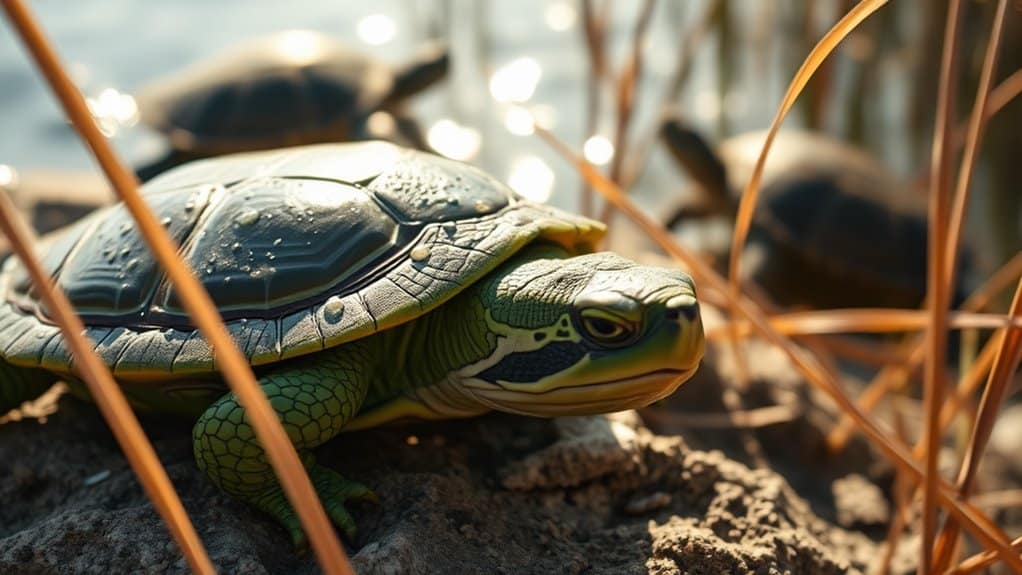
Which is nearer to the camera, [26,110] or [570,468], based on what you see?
[570,468]

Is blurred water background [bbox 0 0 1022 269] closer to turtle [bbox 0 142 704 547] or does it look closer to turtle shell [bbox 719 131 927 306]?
turtle shell [bbox 719 131 927 306]

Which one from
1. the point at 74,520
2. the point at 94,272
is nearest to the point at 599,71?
the point at 94,272

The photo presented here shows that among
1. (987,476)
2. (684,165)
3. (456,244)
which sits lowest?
(987,476)

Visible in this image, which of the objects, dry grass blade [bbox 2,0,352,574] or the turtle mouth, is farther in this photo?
the turtle mouth

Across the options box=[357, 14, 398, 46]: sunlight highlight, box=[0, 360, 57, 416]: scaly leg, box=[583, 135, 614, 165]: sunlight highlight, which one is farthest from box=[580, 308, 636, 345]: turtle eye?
box=[357, 14, 398, 46]: sunlight highlight

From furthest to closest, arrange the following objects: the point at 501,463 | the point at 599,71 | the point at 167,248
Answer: the point at 599,71
the point at 501,463
the point at 167,248

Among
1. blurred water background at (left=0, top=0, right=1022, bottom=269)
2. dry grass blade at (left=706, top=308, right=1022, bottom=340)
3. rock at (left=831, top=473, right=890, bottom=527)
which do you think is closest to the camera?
dry grass blade at (left=706, top=308, right=1022, bottom=340)

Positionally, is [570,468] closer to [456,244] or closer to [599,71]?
[456,244]
